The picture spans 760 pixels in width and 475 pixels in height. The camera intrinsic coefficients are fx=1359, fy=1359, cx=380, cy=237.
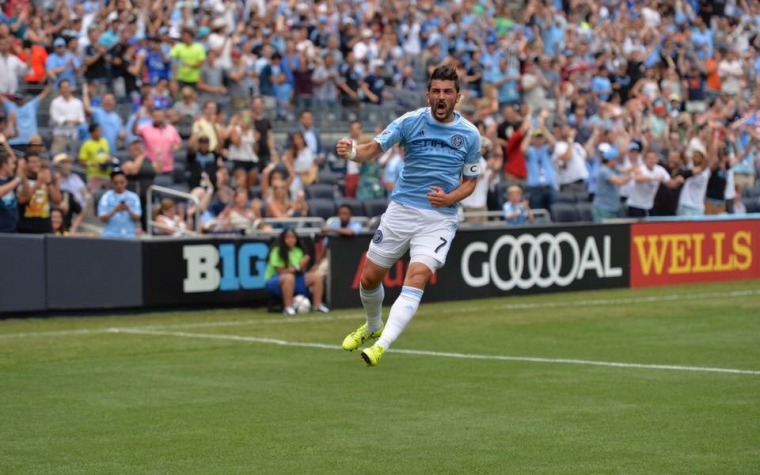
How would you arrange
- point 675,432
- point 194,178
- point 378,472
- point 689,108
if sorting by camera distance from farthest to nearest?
1. point 689,108
2. point 194,178
3. point 675,432
4. point 378,472

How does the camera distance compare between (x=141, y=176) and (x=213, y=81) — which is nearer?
(x=141, y=176)

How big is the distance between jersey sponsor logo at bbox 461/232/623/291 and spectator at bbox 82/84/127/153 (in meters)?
6.25

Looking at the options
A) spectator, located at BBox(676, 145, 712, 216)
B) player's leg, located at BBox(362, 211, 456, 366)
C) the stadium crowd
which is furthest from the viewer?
spectator, located at BBox(676, 145, 712, 216)

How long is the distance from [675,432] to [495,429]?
4.57 feet

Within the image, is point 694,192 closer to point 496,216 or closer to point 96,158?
point 496,216

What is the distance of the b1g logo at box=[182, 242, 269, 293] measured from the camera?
19.5 metres

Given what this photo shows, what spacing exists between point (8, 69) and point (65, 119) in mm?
1267

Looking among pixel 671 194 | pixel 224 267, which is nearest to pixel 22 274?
pixel 224 267

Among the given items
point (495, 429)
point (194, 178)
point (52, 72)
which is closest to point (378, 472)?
point (495, 429)

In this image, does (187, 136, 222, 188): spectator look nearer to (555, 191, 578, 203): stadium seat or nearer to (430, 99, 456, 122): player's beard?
(555, 191, 578, 203): stadium seat

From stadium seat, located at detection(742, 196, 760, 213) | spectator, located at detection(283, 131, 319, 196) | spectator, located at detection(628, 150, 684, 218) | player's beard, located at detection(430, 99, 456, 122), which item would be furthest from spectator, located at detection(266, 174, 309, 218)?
stadium seat, located at detection(742, 196, 760, 213)

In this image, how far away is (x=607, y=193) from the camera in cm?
2498

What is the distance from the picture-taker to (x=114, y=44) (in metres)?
24.5

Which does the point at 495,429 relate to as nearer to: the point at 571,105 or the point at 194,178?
the point at 194,178
